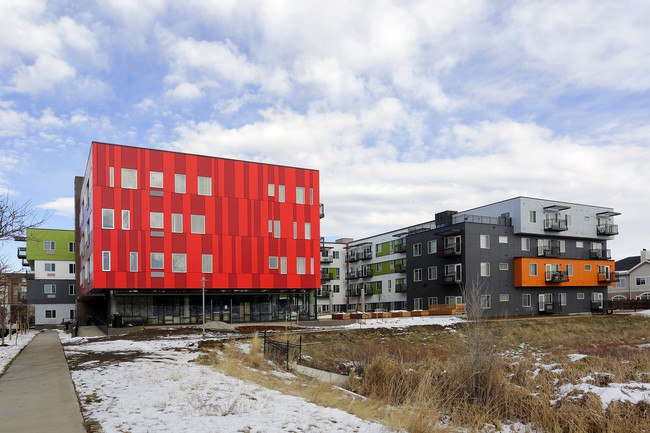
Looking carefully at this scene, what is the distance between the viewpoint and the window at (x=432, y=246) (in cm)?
6261

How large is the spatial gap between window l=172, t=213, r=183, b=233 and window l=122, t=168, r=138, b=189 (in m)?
4.14

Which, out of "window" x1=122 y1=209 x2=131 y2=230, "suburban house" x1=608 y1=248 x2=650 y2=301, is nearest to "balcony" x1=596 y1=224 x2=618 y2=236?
"suburban house" x1=608 y1=248 x2=650 y2=301

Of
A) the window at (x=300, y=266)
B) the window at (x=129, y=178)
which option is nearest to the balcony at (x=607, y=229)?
the window at (x=300, y=266)

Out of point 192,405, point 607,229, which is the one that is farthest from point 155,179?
point 607,229

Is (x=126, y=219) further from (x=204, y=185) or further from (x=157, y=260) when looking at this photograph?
(x=204, y=185)

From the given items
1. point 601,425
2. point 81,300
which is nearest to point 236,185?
point 81,300

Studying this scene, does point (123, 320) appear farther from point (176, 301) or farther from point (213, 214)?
point (213, 214)

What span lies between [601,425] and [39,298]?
242 ft

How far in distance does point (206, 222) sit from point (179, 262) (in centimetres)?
433

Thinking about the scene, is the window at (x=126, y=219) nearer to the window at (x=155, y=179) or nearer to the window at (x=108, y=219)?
the window at (x=108, y=219)

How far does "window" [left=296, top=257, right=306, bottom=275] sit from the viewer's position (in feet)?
166

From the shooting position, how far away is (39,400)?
1182 cm

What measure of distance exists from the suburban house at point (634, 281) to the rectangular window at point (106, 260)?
80086 millimetres

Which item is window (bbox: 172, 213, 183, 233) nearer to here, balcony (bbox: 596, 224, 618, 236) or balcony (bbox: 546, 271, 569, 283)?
balcony (bbox: 546, 271, 569, 283)
